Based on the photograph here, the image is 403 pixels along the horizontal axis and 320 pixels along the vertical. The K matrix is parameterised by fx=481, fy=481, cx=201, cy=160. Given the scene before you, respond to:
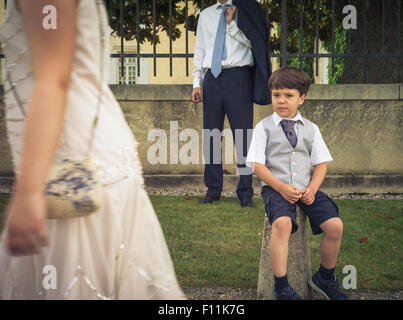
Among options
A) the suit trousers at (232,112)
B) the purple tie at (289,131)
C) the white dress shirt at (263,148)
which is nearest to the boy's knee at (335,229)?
the white dress shirt at (263,148)

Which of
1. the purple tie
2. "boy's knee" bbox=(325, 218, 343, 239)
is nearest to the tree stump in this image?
"boy's knee" bbox=(325, 218, 343, 239)

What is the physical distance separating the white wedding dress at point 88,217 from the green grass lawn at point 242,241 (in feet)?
6.37

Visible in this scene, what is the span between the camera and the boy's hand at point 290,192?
2789 millimetres

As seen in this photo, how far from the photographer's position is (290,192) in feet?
9.15

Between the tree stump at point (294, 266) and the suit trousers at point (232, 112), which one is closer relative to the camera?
the tree stump at point (294, 266)

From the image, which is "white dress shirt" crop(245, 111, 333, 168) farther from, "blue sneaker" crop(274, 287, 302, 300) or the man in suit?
the man in suit

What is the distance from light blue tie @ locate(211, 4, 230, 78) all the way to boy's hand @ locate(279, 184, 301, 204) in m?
2.85

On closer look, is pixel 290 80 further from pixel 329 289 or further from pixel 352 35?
pixel 352 35

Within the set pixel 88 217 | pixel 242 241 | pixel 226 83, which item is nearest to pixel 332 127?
pixel 226 83

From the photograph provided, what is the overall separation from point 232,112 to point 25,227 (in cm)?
447

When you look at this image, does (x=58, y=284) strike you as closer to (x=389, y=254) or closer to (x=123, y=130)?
(x=123, y=130)

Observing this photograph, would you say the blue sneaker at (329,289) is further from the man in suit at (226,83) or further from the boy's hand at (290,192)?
the man in suit at (226,83)

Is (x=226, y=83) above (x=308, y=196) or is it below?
above
